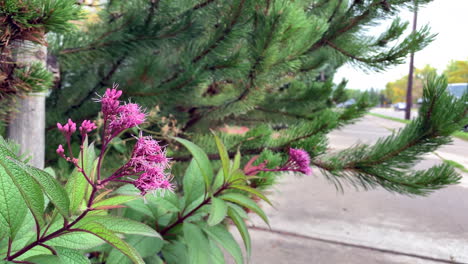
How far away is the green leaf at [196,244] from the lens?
92 centimetres

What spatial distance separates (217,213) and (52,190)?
0.45 meters

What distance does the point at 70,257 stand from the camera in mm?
556

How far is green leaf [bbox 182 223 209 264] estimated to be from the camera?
923 mm

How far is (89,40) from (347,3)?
152 centimetres

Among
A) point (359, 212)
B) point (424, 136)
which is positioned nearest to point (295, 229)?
point (359, 212)

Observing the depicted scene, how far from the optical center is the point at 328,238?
8.14ft

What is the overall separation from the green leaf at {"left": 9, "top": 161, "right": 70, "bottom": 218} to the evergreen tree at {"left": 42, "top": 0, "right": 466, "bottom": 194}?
913mm

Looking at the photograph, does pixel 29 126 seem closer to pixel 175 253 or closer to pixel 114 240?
pixel 175 253

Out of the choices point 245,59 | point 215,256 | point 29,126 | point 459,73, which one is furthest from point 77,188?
point 459,73

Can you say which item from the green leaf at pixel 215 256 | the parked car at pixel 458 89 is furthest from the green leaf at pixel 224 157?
the parked car at pixel 458 89

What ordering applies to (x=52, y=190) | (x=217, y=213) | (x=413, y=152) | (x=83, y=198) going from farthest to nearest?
(x=413, y=152) → (x=217, y=213) → (x=83, y=198) → (x=52, y=190)

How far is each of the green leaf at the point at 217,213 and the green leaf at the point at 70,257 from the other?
290 millimetres

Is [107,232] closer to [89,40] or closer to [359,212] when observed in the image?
[89,40]

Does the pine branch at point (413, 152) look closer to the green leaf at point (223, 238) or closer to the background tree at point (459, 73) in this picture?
the background tree at point (459, 73)
